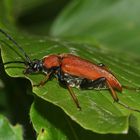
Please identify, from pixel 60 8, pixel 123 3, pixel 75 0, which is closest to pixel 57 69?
pixel 75 0

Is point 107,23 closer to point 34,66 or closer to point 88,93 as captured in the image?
point 34,66

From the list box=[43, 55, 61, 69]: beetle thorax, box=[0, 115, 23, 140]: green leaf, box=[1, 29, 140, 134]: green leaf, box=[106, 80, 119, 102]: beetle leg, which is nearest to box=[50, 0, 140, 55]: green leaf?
box=[1, 29, 140, 134]: green leaf

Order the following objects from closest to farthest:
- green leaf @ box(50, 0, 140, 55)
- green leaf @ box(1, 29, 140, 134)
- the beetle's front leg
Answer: green leaf @ box(1, 29, 140, 134) < the beetle's front leg < green leaf @ box(50, 0, 140, 55)

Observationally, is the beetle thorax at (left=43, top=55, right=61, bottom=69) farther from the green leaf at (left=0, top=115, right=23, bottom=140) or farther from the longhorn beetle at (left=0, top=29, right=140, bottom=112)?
the green leaf at (left=0, top=115, right=23, bottom=140)

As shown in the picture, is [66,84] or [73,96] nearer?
[73,96]

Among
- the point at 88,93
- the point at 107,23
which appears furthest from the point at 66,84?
the point at 107,23

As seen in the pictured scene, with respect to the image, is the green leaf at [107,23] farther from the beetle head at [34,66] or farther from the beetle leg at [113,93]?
the beetle leg at [113,93]

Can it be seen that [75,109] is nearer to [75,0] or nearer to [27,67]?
[27,67]
